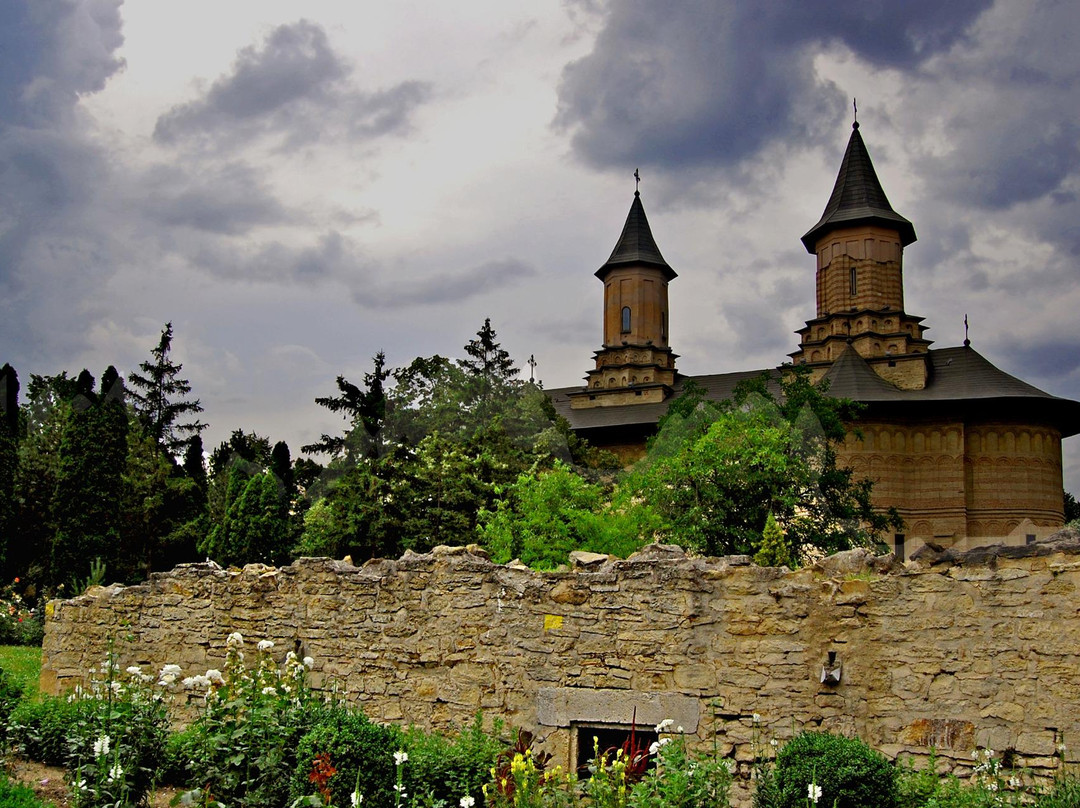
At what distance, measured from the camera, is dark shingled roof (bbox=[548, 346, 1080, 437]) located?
38.5 metres

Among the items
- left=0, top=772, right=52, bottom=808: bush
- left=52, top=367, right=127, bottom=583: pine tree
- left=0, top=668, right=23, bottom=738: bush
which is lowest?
left=0, top=772, right=52, bottom=808: bush

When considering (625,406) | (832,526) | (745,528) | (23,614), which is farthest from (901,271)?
(23,614)

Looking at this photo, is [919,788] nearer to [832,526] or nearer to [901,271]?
[832,526]

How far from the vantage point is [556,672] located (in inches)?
292

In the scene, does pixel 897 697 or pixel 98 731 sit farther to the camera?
pixel 897 697

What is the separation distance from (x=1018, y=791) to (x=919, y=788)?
1.90 ft

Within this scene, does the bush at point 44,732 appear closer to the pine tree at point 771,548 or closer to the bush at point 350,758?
the bush at point 350,758

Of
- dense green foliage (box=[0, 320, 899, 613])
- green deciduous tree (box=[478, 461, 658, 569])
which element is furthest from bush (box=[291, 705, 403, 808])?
green deciduous tree (box=[478, 461, 658, 569])

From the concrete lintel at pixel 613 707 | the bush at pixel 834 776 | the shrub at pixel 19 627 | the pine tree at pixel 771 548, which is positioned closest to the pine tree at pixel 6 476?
the shrub at pixel 19 627

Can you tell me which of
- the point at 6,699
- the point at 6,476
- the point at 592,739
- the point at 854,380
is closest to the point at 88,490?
the point at 6,476

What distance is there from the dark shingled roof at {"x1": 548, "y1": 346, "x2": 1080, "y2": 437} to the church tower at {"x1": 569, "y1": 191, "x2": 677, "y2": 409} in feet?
17.0

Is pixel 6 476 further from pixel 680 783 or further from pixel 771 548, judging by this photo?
pixel 680 783

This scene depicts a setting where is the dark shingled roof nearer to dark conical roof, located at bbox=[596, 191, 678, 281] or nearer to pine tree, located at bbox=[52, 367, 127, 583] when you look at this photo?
dark conical roof, located at bbox=[596, 191, 678, 281]

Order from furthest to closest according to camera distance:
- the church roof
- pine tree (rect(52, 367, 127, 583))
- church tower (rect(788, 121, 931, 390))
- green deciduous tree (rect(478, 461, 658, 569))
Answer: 1. church tower (rect(788, 121, 931, 390))
2. the church roof
3. pine tree (rect(52, 367, 127, 583))
4. green deciduous tree (rect(478, 461, 658, 569))
